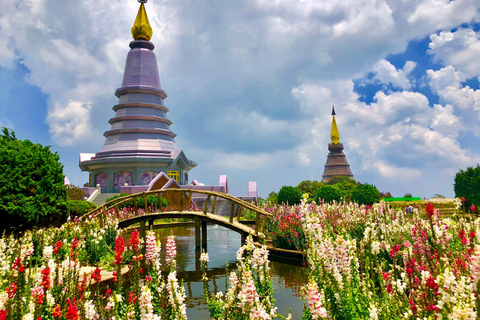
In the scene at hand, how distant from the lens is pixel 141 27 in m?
45.9

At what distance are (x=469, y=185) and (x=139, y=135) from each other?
33.1 meters

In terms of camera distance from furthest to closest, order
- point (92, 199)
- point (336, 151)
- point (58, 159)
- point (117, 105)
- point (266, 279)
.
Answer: point (336, 151), point (117, 105), point (92, 199), point (58, 159), point (266, 279)

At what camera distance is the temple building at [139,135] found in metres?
40.1

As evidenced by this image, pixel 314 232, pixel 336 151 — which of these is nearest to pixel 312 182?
pixel 336 151

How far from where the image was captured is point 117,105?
43062 millimetres

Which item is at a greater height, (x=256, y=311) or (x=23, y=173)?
(x=23, y=173)

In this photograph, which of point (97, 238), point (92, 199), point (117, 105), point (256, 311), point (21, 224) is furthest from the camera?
point (117, 105)

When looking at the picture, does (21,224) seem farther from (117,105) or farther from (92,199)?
(117,105)

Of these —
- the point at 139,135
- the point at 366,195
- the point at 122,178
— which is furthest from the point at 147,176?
the point at 366,195

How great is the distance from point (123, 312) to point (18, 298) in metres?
1.10

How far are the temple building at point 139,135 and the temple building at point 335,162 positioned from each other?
116 ft

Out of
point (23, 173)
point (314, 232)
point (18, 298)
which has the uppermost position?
point (23, 173)

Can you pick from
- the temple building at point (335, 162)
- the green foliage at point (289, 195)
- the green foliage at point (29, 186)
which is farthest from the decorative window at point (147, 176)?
the temple building at point (335, 162)

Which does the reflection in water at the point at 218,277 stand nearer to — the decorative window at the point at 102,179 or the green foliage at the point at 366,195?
the green foliage at the point at 366,195
